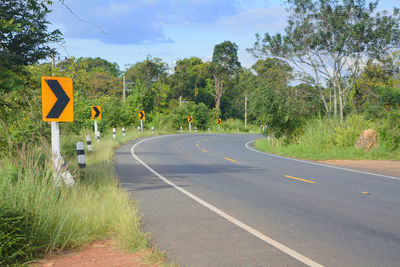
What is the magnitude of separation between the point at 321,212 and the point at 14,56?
6749mm

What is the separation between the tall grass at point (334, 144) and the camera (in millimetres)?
19781

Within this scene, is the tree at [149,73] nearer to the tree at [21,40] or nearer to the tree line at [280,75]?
the tree line at [280,75]

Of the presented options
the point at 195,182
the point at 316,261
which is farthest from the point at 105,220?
the point at 195,182

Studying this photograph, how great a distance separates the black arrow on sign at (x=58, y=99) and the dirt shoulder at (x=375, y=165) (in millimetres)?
10922

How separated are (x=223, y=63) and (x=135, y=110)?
28.1 m

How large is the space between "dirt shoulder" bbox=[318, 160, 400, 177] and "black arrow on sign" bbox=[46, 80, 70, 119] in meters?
10.9

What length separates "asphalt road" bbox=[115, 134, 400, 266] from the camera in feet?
17.6

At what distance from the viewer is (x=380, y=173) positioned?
14.2 metres

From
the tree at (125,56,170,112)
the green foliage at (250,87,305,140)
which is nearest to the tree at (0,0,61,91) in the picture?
the green foliage at (250,87,305,140)

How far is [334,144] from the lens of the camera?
22781mm

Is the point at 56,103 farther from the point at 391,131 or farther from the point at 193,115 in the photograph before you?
the point at 193,115

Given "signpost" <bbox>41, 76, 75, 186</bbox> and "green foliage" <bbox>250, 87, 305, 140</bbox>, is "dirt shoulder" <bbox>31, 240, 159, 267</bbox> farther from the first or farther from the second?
"green foliage" <bbox>250, 87, 305, 140</bbox>

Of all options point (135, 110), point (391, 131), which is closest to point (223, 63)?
point (135, 110)

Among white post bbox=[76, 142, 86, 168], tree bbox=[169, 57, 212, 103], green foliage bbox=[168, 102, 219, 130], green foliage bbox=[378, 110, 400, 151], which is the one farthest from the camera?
tree bbox=[169, 57, 212, 103]
